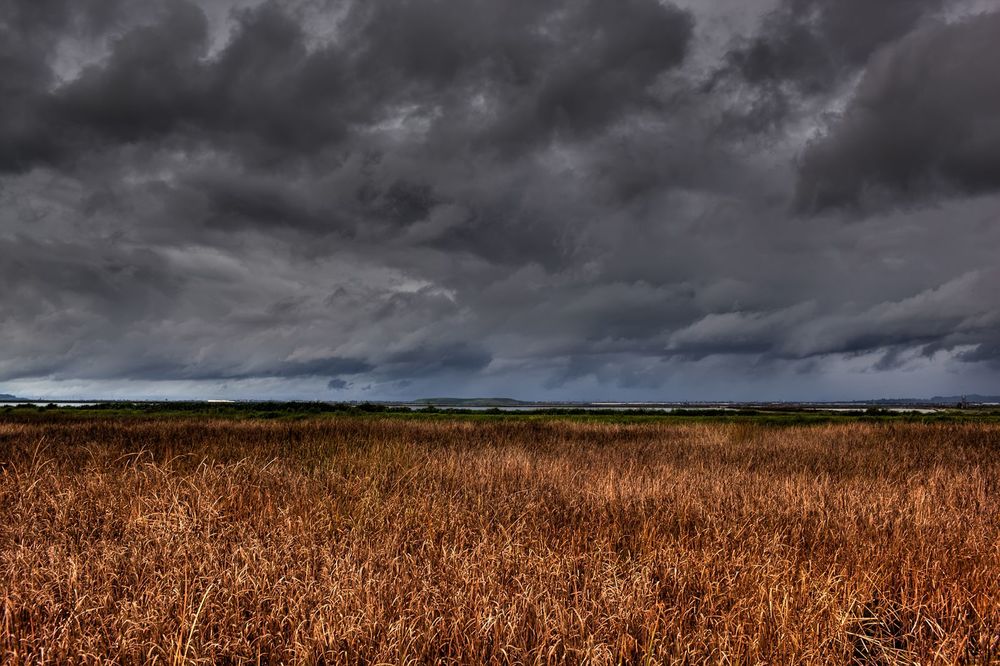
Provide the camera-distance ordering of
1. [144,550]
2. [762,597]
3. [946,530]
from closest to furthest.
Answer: [762,597] → [144,550] → [946,530]

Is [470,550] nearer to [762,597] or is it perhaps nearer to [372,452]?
[762,597]

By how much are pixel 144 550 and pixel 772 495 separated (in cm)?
784

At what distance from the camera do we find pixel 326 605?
3646 millimetres

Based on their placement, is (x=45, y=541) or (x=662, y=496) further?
(x=662, y=496)

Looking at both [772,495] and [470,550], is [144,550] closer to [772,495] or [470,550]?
[470,550]

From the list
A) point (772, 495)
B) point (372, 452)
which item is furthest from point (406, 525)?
point (772, 495)

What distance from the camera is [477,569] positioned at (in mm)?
4496

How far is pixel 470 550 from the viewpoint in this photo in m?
5.25

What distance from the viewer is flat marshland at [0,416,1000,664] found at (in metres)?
3.43

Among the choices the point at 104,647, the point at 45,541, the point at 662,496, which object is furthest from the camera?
the point at 662,496

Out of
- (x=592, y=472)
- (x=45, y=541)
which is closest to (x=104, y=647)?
(x=45, y=541)

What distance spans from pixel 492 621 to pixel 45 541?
445cm

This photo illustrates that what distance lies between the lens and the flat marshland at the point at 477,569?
3.43 meters

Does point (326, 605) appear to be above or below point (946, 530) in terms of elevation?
above
